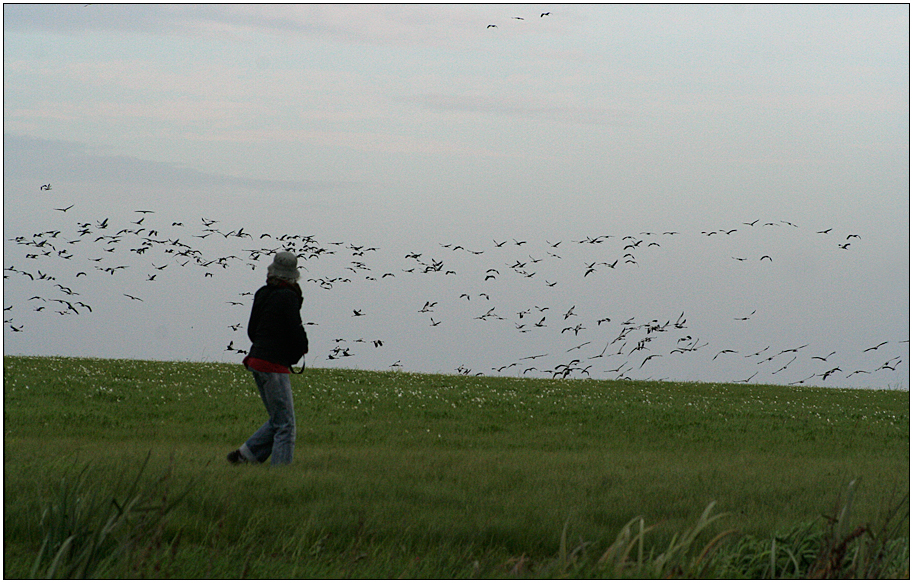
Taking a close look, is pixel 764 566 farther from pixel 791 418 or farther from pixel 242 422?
pixel 791 418

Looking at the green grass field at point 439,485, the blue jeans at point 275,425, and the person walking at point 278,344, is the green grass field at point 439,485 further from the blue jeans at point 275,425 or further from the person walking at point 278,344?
the person walking at point 278,344

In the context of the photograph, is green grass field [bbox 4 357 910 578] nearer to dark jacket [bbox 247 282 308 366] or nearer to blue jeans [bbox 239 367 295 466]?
blue jeans [bbox 239 367 295 466]

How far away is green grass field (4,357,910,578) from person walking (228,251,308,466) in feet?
1.71

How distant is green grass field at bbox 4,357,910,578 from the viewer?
20.1ft

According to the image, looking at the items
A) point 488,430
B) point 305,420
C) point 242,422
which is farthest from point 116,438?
point 488,430

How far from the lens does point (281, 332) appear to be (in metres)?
9.92

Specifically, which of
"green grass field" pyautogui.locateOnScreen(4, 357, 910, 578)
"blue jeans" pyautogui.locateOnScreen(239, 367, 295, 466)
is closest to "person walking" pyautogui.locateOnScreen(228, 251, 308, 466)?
"blue jeans" pyautogui.locateOnScreen(239, 367, 295, 466)

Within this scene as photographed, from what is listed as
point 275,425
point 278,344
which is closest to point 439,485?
point 275,425

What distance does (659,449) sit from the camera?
48.1ft

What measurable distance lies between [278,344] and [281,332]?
0.46 feet

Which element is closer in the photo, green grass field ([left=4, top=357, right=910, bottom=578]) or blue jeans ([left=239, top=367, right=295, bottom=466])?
green grass field ([left=4, top=357, right=910, bottom=578])

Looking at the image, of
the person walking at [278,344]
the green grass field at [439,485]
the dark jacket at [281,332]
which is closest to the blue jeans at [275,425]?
the person walking at [278,344]

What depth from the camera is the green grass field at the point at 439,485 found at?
20.1 feet

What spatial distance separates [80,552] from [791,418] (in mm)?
16962
